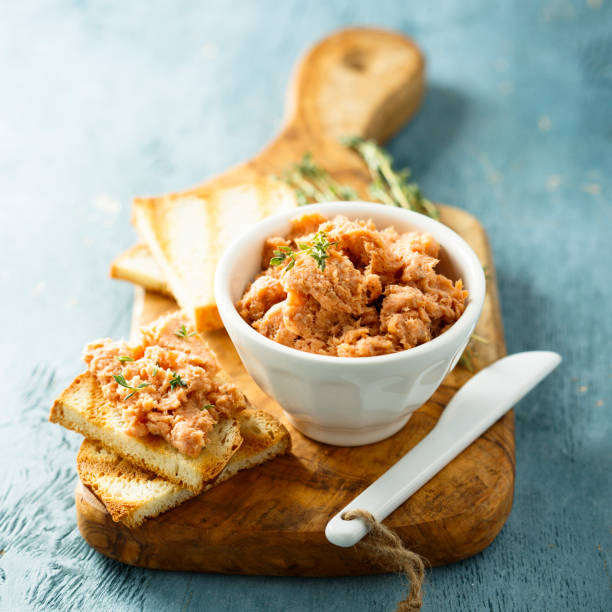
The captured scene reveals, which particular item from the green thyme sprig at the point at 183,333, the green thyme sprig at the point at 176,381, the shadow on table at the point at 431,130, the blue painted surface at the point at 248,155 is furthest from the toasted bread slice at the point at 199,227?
the shadow on table at the point at 431,130

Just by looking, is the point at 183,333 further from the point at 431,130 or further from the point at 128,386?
the point at 431,130

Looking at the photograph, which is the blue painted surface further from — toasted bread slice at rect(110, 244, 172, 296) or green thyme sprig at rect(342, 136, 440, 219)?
green thyme sprig at rect(342, 136, 440, 219)

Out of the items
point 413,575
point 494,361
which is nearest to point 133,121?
point 494,361

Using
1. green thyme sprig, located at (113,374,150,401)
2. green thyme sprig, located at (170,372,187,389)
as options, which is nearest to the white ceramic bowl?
green thyme sprig, located at (170,372,187,389)

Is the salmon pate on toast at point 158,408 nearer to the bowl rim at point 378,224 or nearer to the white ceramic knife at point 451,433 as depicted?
the bowl rim at point 378,224

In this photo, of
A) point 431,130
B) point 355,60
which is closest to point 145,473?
point 431,130

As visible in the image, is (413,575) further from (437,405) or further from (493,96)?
(493,96)
